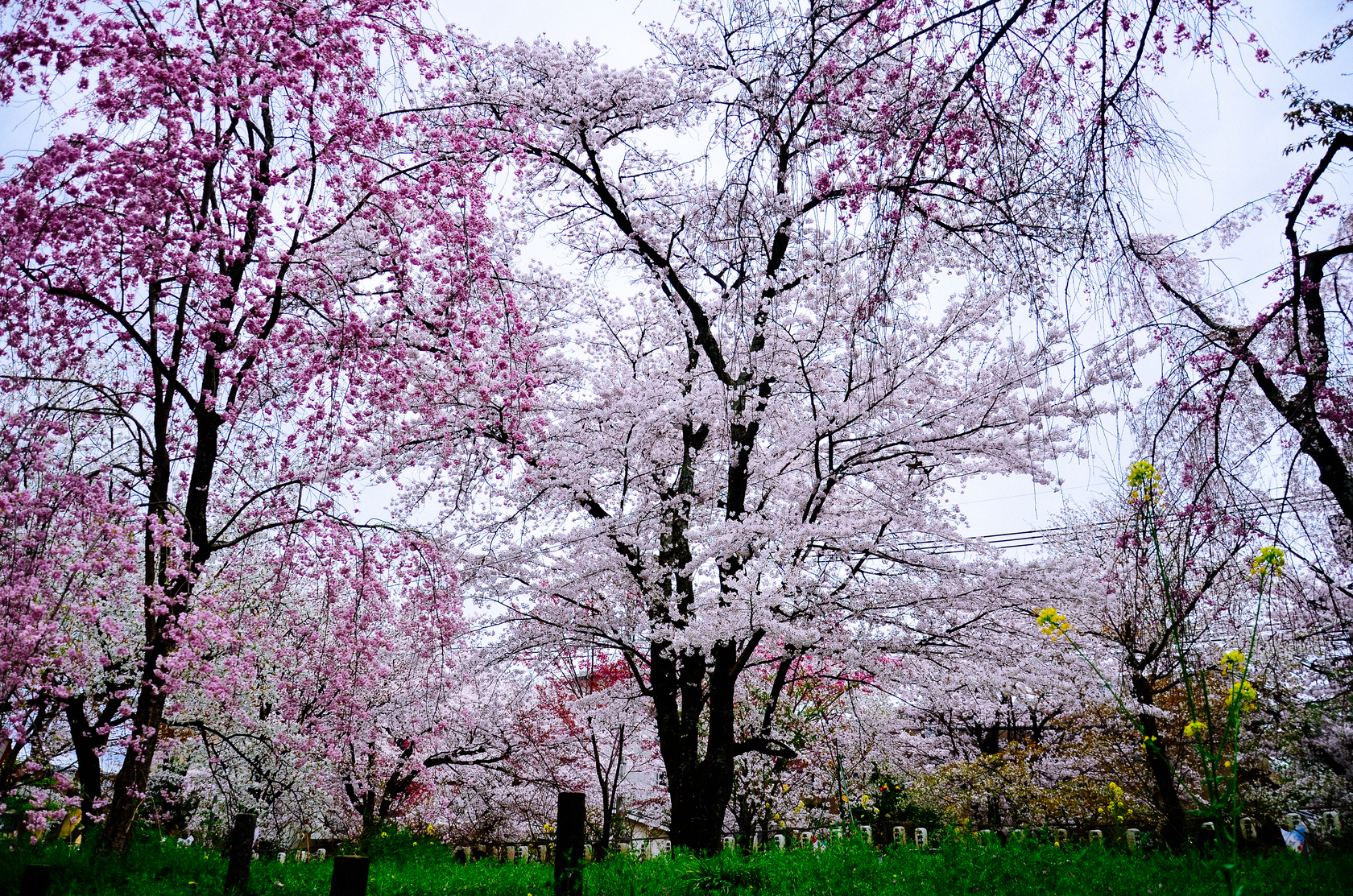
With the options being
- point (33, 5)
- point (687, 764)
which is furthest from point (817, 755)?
point (33, 5)

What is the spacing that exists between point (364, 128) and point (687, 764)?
7653mm

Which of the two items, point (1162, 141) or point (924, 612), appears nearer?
point (1162, 141)

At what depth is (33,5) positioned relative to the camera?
380cm

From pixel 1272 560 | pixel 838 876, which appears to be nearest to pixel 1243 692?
pixel 1272 560

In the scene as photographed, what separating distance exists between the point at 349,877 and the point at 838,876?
303 centimetres

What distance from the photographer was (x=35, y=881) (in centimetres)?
494

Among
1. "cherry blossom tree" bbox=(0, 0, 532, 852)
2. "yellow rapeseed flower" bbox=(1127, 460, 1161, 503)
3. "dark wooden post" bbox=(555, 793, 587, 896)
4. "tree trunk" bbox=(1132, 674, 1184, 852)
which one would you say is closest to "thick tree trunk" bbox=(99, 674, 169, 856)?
"cherry blossom tree" bbox=(0, 0, 532, 852)

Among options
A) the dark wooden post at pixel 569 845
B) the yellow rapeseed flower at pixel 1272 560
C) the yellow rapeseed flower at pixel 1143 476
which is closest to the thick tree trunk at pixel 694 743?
the dark wooden post at pixel 569 845

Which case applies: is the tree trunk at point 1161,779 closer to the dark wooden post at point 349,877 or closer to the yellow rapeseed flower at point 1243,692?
the yellow rapeseed flower at point 1243,692

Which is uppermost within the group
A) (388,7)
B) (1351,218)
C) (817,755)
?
(388,7)

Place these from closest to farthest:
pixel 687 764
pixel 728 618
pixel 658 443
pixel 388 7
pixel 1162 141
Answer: pixel 1162 141 < pixel 388 7 < pixel 728 618 < pixel 687 764 < pixel 658 443

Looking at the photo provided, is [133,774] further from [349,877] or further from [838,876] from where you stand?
[838,876]

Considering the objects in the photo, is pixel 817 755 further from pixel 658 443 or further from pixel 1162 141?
pixel 1162 141

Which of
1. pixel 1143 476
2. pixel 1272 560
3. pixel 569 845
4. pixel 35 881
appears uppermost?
pixel 1143 476
